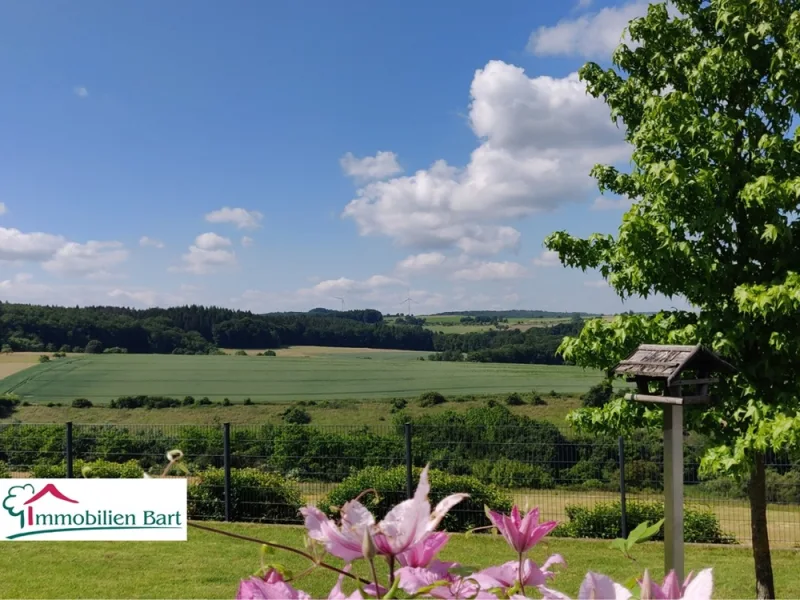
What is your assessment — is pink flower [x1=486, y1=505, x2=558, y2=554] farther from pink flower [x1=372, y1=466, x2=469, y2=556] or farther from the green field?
the green field

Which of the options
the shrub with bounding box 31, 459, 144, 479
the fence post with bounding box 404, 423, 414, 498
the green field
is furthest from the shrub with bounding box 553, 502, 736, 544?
the green field

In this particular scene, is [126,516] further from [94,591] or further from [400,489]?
[400,489]

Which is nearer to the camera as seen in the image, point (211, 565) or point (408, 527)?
point (408, 527)

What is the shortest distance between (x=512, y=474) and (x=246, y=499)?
386cm

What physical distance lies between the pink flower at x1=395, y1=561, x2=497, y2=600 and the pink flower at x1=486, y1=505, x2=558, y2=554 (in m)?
0.07

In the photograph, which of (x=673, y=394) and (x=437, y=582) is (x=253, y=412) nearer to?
(x=673, y=394)

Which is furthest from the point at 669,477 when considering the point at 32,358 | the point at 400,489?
the point at 32,358

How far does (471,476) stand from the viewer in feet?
32.4

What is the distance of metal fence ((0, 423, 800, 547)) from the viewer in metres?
8.67

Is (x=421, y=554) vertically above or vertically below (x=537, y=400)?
above

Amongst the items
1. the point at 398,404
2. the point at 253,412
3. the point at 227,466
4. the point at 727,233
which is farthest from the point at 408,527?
the point at 398,404

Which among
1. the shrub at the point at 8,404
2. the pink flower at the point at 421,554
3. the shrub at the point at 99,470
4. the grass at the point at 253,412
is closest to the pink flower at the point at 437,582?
the pink flower at the point at 421,554

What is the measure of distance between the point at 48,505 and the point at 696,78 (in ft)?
28.2

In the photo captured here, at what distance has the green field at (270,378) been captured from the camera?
37656mm
